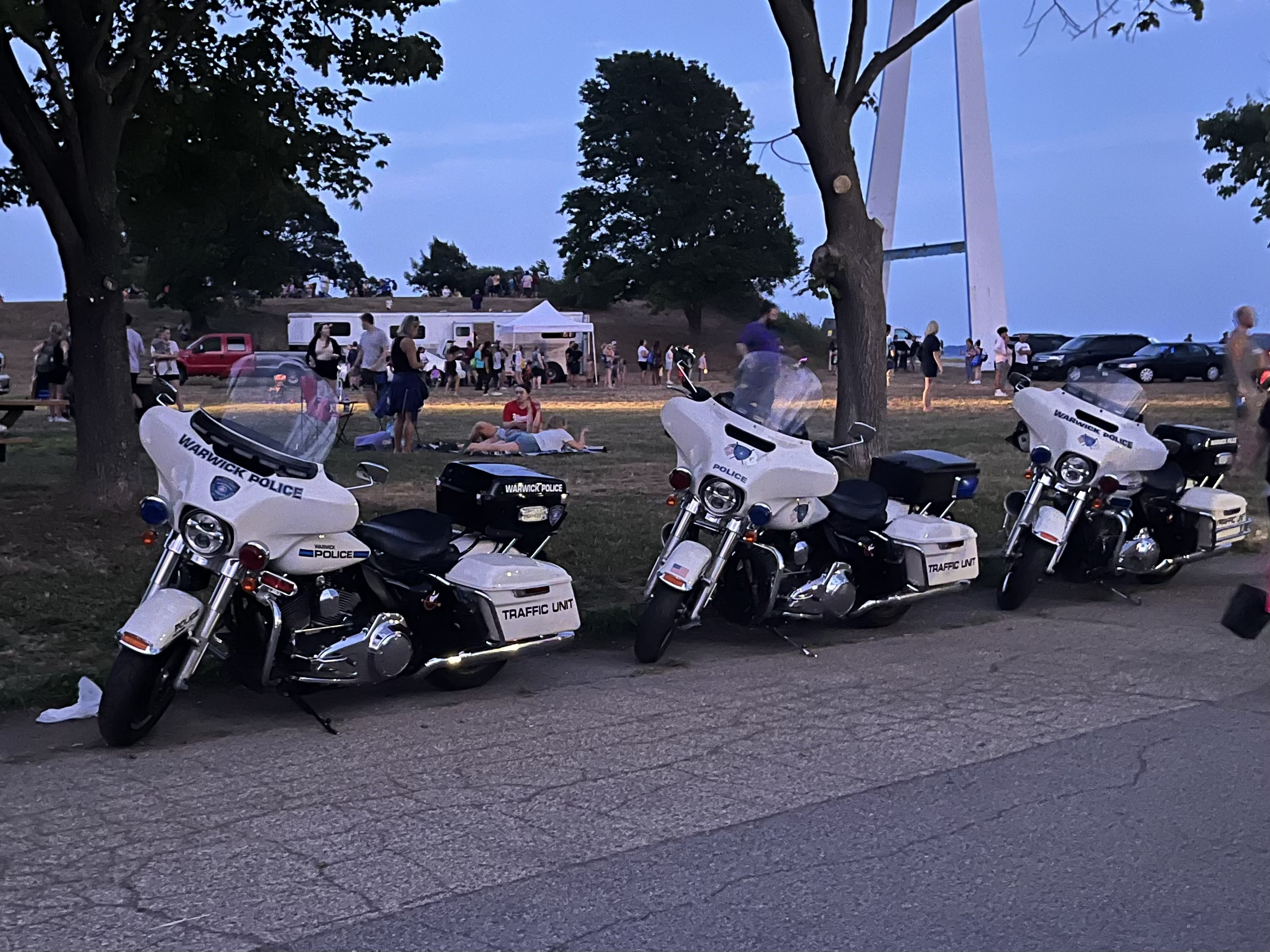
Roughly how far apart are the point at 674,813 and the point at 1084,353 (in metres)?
47.0

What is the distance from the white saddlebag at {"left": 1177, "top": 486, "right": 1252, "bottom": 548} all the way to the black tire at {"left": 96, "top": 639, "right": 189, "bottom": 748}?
270 inches

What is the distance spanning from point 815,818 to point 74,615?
475cm

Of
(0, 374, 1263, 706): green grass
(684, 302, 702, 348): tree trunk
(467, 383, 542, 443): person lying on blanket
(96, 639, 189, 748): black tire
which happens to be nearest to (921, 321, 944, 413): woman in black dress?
(0, 374, 1263, 706): green grass

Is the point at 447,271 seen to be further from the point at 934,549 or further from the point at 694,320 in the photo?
the point at 934,549

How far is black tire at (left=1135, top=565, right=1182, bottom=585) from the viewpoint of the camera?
32.5 feet

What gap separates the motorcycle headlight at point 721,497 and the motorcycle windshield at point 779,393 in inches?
20.2

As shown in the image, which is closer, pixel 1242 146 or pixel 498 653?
pixel 498 653

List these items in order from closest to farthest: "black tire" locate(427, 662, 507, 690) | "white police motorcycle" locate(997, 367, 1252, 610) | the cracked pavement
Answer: the cracked pavement, "black tire" locate(427, 662, 507, 690), "white police motorcycle" locate(997, 367, 1252, 610)

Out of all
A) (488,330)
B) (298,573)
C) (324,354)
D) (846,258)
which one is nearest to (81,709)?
(298,573)

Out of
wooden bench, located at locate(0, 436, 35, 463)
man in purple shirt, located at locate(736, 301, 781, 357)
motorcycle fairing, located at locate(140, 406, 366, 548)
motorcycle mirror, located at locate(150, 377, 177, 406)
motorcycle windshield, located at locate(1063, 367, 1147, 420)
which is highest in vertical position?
man in purple shirt, located at locate(736, 301, 781, 357)

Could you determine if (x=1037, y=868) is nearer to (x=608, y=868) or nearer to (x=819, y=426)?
(x=608, y=868)

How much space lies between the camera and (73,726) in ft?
20.1

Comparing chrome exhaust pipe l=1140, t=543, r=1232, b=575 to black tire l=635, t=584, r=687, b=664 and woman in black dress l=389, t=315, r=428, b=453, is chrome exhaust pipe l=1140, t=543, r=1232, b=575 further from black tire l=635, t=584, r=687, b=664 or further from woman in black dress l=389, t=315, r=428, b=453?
woman in black dress l=389, t=315, r=428, b=453

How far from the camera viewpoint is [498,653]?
6.68 meters
